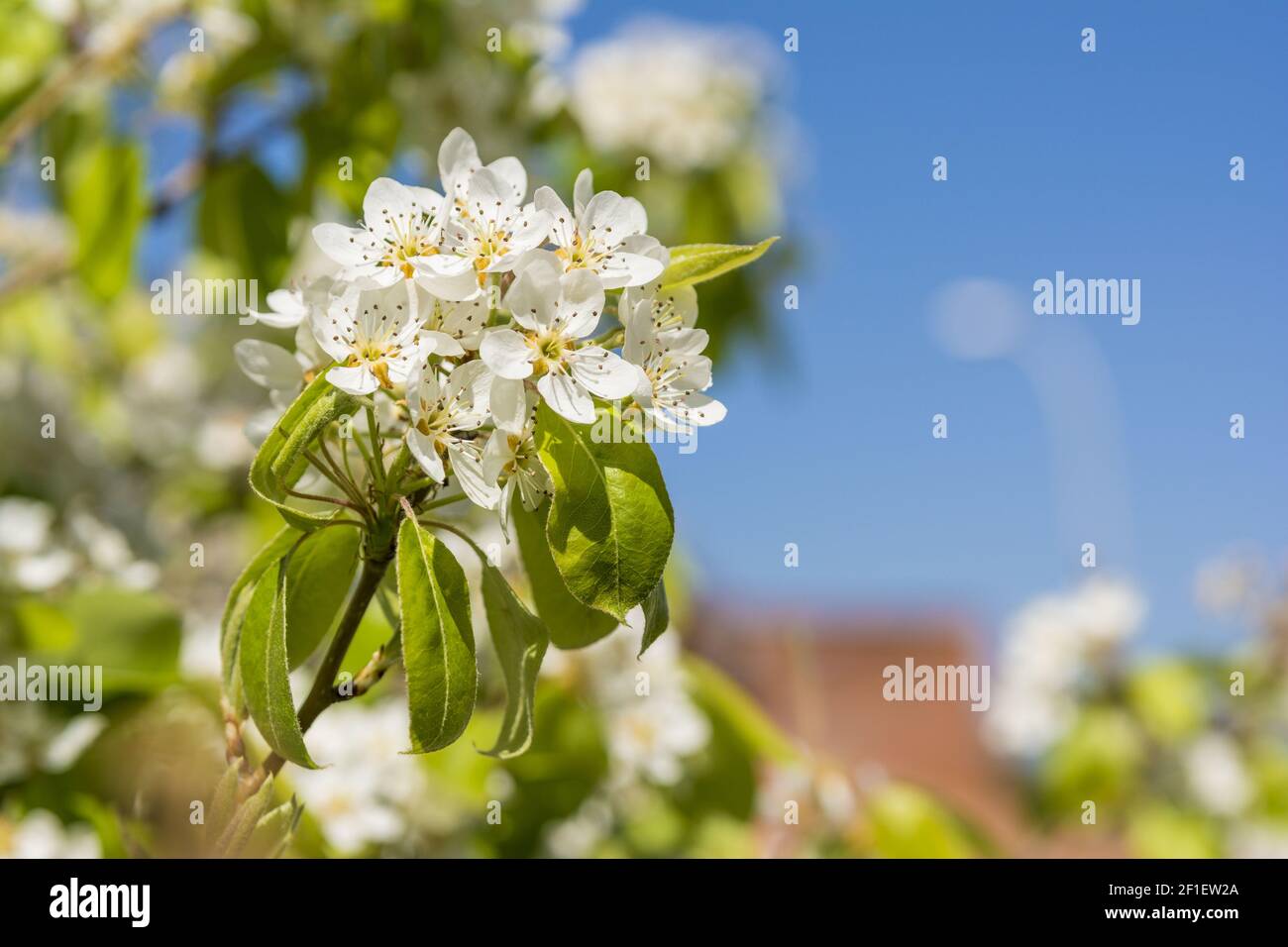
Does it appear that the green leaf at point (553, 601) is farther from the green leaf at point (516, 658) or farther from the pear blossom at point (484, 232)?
the pear blossom at point (484, 232)

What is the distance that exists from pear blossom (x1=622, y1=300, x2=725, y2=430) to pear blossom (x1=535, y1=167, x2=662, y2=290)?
4 cm

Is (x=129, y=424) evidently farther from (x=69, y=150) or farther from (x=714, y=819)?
(x=714, y=819)

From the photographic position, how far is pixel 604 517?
726 mm

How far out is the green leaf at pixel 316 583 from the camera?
0.83 meters

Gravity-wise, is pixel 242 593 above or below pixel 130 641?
above

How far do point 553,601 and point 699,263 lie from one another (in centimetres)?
27

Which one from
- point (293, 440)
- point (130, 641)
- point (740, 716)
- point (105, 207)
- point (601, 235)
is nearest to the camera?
point (293, 440)

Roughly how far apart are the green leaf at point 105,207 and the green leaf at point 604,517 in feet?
4.19

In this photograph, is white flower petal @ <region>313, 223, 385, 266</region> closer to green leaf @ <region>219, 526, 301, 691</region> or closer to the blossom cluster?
the blossom cluster

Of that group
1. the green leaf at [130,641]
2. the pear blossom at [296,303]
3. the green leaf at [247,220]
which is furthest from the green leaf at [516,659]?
the green leaf at [247,220]

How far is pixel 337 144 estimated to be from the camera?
1.75 metres

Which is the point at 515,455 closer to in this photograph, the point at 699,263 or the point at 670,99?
the point at 699,263

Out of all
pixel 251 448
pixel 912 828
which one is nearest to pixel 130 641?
pixel 251 448
